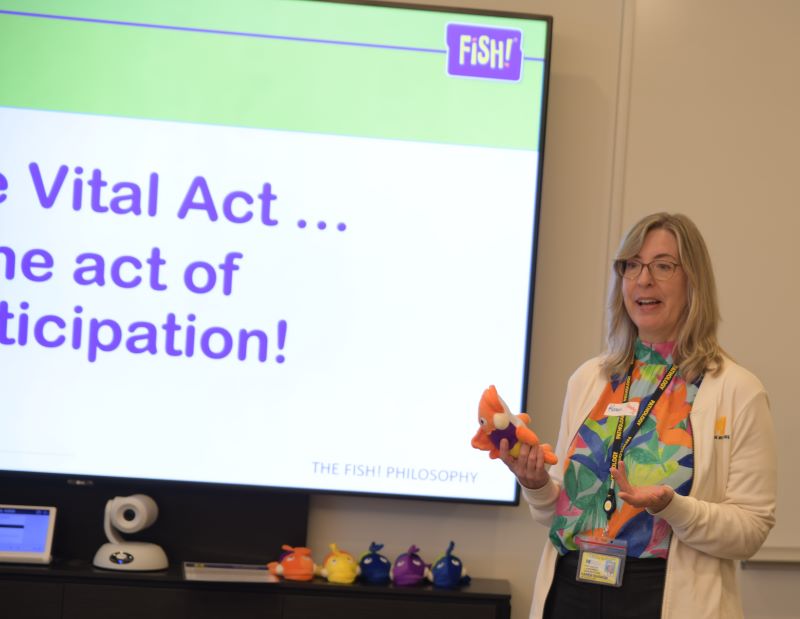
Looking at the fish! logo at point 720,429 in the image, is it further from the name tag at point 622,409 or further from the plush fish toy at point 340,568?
the plush fish toy at point 340,568

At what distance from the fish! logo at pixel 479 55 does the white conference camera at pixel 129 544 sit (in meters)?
1.70

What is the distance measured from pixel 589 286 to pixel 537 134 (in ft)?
1.79

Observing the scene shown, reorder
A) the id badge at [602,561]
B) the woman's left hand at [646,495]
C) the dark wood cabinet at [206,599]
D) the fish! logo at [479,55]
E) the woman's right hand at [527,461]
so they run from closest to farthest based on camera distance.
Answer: the woman's left hand at [646,495]
the id badge at [602,561]
the woman's right hand at [527,461]
the dark wood cabinet at [206,599]
the fish! logo at [479,55]

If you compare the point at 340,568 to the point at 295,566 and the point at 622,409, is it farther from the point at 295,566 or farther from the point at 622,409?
the point at 622,409

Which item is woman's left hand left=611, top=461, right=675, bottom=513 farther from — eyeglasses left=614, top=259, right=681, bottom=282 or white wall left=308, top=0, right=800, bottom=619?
white wall left=308, top=0, right=800, bottom=619

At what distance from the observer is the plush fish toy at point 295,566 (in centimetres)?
302

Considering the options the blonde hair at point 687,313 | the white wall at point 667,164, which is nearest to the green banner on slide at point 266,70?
the white wall at point 667,164

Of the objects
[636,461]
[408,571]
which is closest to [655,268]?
[636,461]

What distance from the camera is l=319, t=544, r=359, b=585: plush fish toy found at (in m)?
3.03

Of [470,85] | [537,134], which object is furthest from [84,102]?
[537,134]

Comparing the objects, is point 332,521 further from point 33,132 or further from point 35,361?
point 33,132

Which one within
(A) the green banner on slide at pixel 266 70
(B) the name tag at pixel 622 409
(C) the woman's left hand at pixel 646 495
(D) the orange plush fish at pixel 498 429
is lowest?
(C) the woman's left hand at pixel 646 495

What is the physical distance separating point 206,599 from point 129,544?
0.31 metres

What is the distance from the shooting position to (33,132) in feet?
10.3
